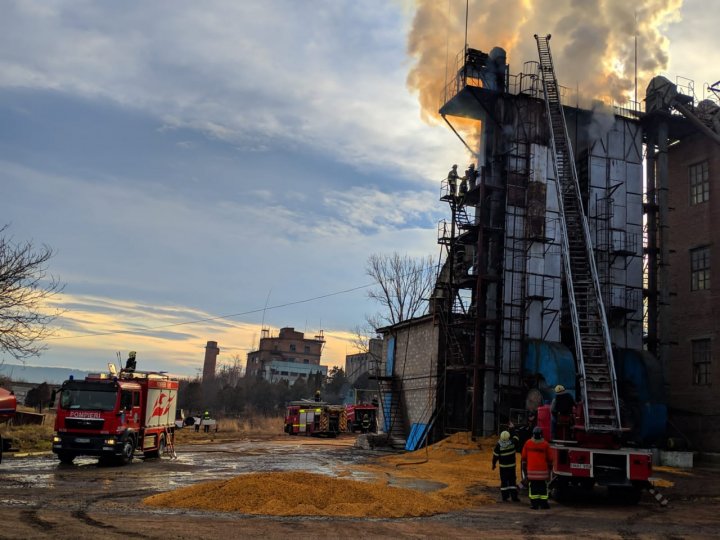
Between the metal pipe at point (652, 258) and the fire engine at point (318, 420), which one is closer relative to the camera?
the metal pipe at point (652, 258)

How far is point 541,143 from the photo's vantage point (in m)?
31.5

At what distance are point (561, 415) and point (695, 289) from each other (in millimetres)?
18158

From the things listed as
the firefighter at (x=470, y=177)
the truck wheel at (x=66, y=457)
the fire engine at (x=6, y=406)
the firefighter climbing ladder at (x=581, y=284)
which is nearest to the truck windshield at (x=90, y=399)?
the truck wheel at (x=66, y=457)

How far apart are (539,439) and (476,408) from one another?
51.5 ft

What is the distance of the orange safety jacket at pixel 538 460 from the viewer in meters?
13.2

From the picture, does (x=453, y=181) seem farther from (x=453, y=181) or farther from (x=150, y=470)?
(x=150, y=470)

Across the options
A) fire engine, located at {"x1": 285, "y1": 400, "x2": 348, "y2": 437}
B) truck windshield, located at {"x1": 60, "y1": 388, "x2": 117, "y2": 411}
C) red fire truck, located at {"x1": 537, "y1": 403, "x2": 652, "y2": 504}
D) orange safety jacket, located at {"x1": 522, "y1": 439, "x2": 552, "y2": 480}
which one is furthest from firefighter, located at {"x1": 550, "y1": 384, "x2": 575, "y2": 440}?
fire engine, located at {"x1": 285, "y1": 400, "x2": 348, "y2": 437}

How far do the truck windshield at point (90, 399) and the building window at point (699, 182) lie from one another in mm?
26546

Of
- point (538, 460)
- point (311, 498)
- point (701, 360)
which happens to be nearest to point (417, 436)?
point (701, 360)

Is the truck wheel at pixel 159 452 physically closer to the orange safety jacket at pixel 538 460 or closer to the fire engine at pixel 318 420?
the orange safety jacket at pixel 538 460

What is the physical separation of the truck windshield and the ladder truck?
12.5 m

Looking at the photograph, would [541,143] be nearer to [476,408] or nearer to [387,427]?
[476,408]

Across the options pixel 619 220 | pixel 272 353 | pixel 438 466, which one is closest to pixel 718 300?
pixel 619 220

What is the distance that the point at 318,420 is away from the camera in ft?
151
